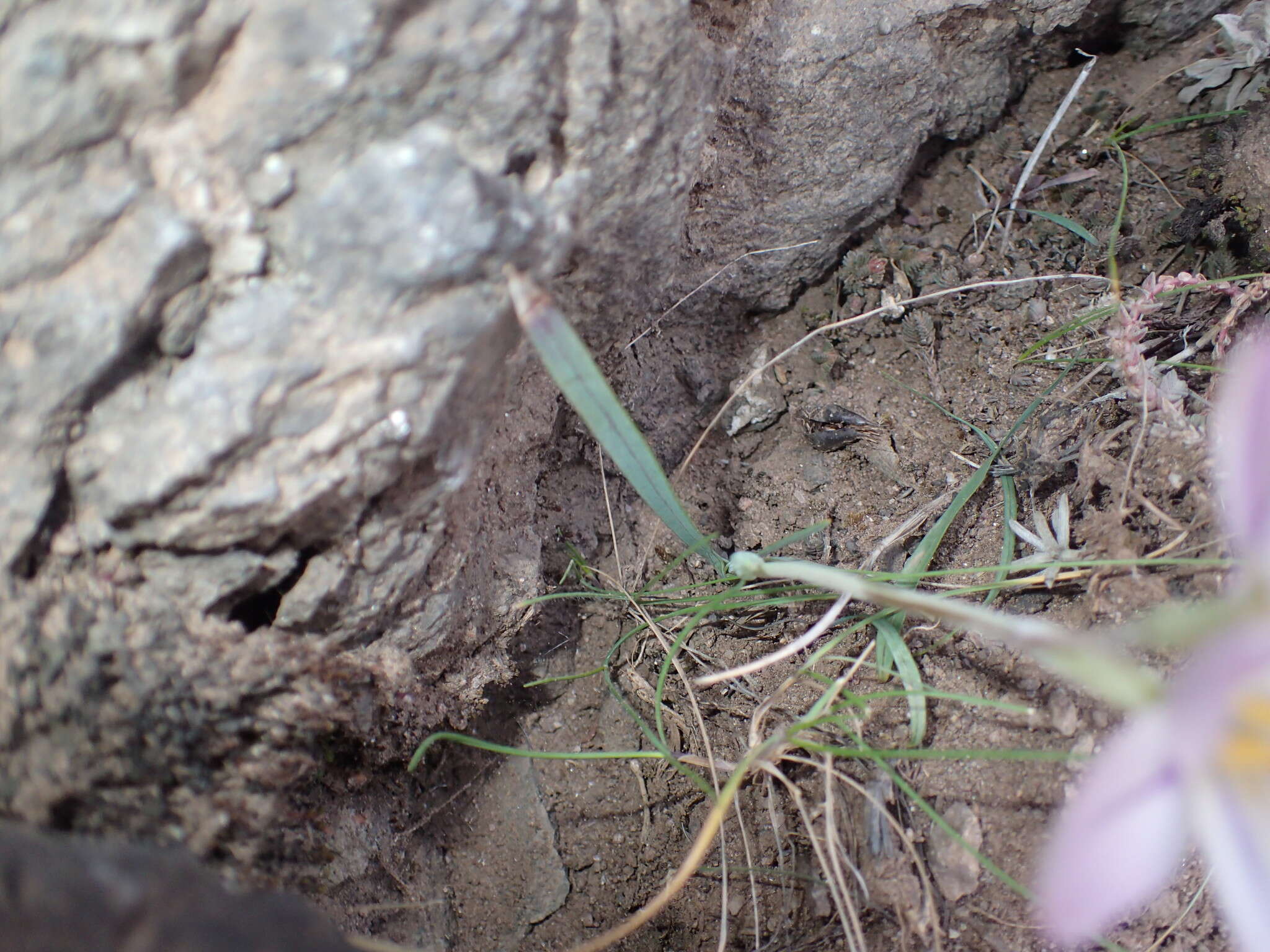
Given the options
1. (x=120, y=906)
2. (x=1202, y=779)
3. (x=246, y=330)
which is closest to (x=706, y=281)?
(x=246, y=330)

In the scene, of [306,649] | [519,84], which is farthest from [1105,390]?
[306,649]

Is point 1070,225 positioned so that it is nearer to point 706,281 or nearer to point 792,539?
point 706,281

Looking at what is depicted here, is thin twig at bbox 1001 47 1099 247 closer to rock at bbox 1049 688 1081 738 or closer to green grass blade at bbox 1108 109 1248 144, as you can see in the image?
green grass blade at bbox 1108 109 1248 144

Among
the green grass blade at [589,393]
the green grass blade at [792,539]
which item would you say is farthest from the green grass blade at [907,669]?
the green grass blade at [589,393]

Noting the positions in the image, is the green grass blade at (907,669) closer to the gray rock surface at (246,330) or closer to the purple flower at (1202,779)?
the purple flower at (1202,779)

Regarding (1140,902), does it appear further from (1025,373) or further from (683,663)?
(1025,373)
